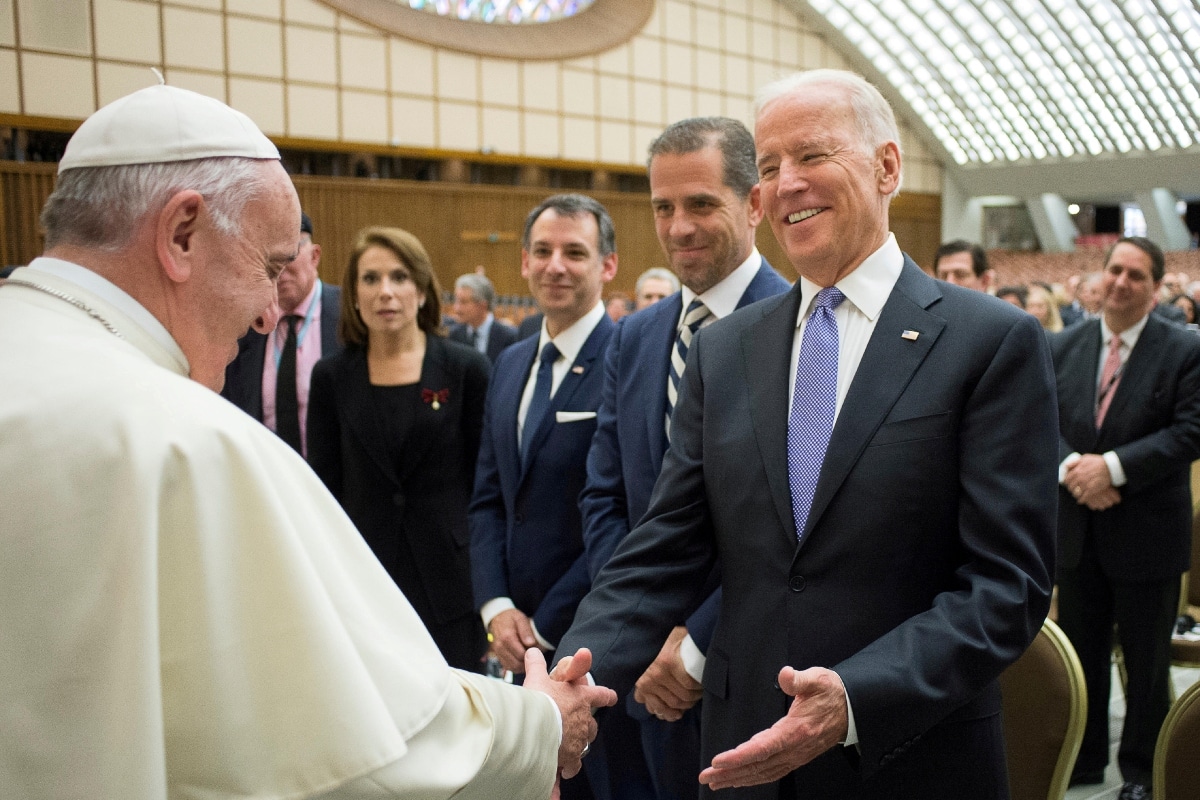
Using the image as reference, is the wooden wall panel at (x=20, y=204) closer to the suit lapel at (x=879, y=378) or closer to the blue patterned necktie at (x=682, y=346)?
the blue patterned necktie at (x=682, y=346)

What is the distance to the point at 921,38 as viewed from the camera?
91.7ft

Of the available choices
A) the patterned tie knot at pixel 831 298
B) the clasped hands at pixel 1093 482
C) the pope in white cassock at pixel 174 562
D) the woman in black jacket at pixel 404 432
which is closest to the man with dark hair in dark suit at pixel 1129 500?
the clasped hands at pixel 1093 482

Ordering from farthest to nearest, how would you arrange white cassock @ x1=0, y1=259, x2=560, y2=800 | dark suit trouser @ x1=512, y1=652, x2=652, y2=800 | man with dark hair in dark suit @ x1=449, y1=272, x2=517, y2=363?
man with dark hair in dark suit @ x1=449, y1=272, x2=517, y2=363
dark suit trouser @ x1=512, y1=652, x2=652, y2=800
white cassock @ x1=0, y1=259, x2=560, y2=800

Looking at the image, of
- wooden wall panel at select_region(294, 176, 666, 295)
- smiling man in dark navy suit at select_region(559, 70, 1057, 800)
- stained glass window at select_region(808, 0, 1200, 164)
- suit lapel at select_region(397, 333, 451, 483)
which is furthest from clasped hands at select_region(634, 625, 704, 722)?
stained glass window at select_region(808, 0, 1200, 164)

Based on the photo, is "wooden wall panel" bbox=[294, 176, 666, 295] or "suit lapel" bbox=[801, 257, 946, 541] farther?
"wooden wall panel" bbox=[294, 176, 666, 295]

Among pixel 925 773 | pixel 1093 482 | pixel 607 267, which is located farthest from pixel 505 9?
pixel 925 773

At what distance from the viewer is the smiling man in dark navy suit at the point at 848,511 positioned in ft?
5.16

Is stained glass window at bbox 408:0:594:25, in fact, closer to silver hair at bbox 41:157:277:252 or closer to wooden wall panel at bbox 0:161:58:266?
wooden wall panel at bbox 0:161:58:266

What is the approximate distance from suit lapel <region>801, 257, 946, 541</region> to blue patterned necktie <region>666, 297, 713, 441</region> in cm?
76

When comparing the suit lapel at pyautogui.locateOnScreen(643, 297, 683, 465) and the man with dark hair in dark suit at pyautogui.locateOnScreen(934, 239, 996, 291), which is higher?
the man with dark hair in dark suit at pyautogui.locateOnScreen(934, 239, 996, 291)

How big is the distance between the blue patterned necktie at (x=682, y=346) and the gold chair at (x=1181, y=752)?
1.24m

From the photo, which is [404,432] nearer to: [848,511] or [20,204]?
[848,511]

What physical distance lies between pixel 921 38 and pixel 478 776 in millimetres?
30339

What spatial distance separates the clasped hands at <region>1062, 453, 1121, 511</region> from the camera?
3.88 m
